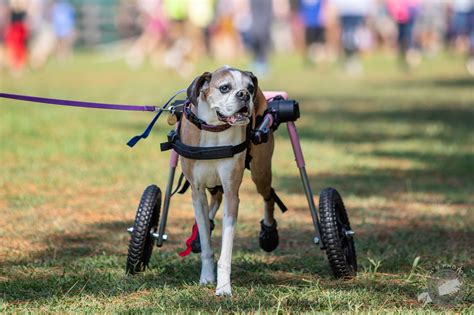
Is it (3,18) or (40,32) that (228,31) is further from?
(3,18)

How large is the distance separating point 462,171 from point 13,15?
17870 millimetres

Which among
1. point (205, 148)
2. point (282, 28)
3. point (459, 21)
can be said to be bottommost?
point (282, 28)

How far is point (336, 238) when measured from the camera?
6285 millimetres

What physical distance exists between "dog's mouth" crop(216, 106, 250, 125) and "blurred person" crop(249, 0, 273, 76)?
69.1 ft

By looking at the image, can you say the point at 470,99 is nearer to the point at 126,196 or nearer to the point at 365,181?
the point at 365,181

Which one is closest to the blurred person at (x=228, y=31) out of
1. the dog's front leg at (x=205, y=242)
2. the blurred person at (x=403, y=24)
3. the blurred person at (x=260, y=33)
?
the blurred person at (x=403, y=24)

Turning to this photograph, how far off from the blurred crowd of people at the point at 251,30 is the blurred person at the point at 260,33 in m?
0.03

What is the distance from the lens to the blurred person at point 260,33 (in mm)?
26844

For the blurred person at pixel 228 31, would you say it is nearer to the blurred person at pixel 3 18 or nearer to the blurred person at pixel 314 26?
the blurred person at pixel 314 26

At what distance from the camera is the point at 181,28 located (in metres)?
30.1

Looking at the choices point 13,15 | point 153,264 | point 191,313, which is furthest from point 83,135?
point 13,15

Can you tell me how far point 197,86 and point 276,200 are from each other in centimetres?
123

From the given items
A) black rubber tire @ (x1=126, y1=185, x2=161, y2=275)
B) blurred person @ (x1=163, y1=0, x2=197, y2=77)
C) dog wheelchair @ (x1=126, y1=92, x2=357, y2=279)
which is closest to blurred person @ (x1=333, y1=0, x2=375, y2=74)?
blurred person @ (x1=163, y1=0, x2=197, y2=77)

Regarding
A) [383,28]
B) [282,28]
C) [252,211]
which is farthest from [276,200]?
[282,28]
